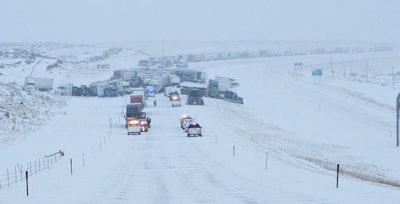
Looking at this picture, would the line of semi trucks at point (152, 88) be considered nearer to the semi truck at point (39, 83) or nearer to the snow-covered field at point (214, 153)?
the semi truck at point (39, 83)

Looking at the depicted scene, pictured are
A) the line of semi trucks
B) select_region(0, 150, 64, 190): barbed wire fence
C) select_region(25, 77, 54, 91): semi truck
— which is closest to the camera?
select_region(0, 150, 64, 190): barbed wire fence

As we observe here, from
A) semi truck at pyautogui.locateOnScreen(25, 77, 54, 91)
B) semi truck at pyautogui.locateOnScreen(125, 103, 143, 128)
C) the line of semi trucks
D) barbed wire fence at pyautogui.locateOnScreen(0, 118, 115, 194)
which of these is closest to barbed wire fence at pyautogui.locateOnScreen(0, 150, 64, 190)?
barbed wire fence at pyautogui.locateOnScreen(0, 118, 115, 194)

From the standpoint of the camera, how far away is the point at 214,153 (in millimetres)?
35469

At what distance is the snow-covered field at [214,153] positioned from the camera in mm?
21750

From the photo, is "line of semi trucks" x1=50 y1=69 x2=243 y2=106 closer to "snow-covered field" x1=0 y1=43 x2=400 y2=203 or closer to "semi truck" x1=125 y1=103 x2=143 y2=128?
"snow-covered field" x1=0 y1=43 x2=400 y2=203

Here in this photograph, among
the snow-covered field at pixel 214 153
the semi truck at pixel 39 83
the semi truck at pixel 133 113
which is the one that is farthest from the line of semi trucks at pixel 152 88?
the semi truck at pixel 133 113

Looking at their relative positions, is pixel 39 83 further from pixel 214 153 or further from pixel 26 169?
pixel 26 169

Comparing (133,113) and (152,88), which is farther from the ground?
(152,88)

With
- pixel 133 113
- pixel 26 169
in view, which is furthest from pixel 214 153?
pixel 133 113

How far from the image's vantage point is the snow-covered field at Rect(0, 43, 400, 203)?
2175 cm

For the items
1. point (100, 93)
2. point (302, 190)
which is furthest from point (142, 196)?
point (100, 93)

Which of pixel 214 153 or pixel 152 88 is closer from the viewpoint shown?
pixel 214 153

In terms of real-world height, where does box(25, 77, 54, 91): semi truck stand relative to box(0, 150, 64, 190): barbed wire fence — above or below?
above

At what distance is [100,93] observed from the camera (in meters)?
76.6
